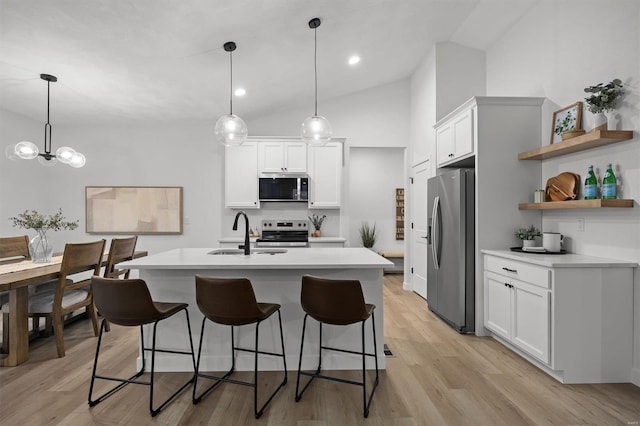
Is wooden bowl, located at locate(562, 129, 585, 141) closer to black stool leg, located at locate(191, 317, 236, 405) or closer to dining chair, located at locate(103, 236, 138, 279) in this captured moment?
black stool leg, located at locate(191, 317, 236, 405)

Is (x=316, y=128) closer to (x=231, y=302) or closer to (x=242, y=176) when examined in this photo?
(x=231, y=302)

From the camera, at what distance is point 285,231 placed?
5504mm

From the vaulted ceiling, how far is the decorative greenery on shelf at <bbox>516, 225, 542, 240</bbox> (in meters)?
2.35

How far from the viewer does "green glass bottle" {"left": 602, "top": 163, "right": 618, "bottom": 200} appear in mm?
2553

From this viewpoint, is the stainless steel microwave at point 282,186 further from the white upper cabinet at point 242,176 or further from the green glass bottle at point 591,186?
the green glass bottle at point 591,186

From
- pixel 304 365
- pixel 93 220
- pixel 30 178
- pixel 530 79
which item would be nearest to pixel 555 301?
pixel 304 365

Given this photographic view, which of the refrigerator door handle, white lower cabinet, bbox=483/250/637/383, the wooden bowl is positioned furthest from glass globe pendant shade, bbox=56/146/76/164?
the wooden bowl

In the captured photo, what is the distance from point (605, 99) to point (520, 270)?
1.43 metres

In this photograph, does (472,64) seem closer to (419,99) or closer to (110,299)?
(419,99)

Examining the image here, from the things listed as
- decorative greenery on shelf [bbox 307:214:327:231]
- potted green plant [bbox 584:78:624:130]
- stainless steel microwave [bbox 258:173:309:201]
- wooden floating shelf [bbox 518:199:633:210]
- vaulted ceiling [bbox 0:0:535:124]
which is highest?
vaulted ceiling [bbox 0:0:535:124]

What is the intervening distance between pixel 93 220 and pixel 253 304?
485 cm

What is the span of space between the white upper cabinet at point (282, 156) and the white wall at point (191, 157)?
1.39ft

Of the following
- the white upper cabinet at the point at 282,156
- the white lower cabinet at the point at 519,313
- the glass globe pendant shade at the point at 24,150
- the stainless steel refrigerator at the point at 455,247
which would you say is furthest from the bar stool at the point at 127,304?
the white upper cabinet at the point at 282,156

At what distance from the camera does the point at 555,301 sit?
248 cm
